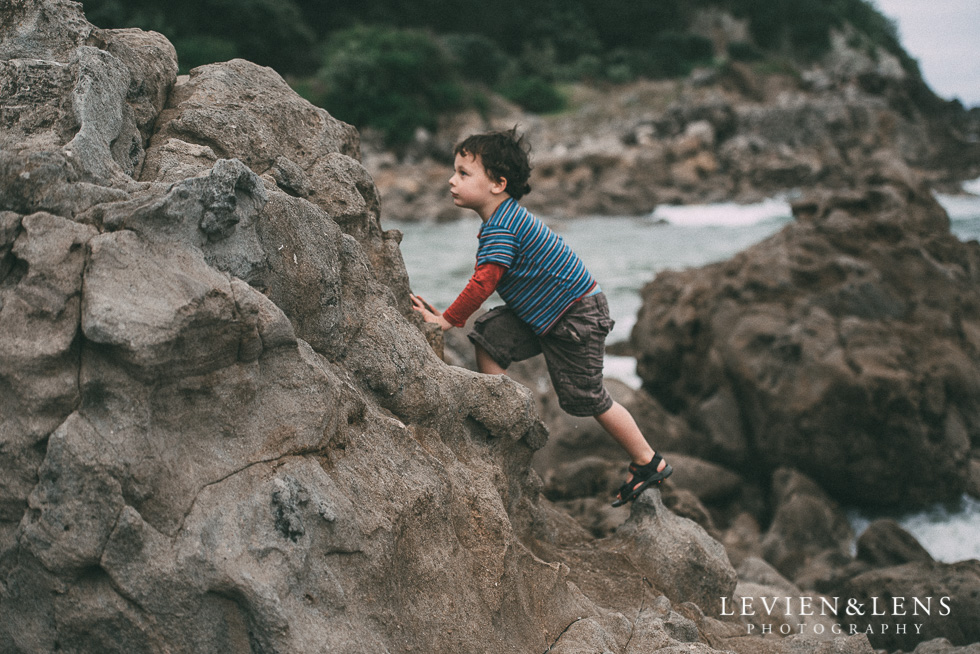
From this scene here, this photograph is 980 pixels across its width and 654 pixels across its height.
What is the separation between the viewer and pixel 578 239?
1894 centimetres

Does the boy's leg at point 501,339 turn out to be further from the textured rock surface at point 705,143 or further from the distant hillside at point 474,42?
the textured rock surface at point 705,143

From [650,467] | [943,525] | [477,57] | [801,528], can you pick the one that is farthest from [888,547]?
[477,57]

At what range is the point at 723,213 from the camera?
23078 millimetres

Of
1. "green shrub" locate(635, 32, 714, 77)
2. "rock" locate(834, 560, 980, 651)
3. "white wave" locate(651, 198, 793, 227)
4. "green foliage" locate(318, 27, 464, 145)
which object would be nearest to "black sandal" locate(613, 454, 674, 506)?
"rock" locate(834, 560, 980, 651)

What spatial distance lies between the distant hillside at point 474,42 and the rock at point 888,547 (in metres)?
17.9

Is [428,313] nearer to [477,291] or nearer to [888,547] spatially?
[477,291]

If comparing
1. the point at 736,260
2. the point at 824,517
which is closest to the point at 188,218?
the point at 824,517

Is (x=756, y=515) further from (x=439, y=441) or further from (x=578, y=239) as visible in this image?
(x=578, y=239)

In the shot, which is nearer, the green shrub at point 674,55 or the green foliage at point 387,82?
the green foliage at point 387,82

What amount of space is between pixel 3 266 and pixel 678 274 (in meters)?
6.97

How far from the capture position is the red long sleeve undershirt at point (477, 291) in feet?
10.8

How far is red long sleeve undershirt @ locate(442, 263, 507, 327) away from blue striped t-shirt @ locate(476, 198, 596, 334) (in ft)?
0.12

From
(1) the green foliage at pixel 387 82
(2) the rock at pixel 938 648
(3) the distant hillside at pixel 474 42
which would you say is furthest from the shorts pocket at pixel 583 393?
(1) the green foliage at pixel 387 82

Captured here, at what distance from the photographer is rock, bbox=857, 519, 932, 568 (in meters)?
4.81
